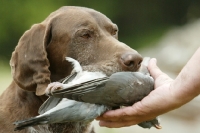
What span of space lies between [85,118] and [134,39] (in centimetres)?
1322

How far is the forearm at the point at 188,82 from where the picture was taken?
413 centimetres

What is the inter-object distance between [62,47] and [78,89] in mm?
1043

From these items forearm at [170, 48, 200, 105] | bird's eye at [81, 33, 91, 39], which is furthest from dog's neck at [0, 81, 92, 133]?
forearm at [170, 48, 200, 105]

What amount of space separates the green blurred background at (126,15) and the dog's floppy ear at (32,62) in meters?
10.9

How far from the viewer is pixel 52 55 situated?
523 centimetres

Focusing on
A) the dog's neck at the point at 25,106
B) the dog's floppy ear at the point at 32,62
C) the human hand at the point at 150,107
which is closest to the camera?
the human hand at the point at 150,107

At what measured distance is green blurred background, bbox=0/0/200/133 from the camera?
17172 millimetres

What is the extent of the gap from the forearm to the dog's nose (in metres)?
0.40

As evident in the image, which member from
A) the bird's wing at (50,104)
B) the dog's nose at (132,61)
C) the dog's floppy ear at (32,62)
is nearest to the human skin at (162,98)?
the dog's nose at (132,61)

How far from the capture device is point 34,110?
5.16 metres

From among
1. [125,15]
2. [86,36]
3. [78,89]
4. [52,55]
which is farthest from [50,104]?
[125,15]

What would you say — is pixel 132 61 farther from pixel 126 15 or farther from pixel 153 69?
pixel 126 15

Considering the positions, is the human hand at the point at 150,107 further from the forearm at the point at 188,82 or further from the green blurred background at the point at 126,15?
the green blurred background at the point at 126,15

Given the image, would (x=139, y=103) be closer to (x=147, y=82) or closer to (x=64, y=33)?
(x=147, y=82)
